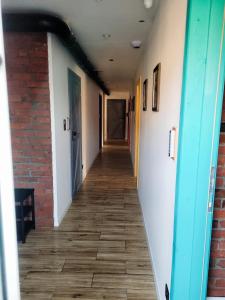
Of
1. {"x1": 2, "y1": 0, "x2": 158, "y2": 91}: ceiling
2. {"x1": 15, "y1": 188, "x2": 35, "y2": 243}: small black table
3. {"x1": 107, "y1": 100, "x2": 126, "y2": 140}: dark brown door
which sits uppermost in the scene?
{"x1": 2, "y1": 0, "x2": 158, "y2": 91}: ceiling

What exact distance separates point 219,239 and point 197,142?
2.20ft

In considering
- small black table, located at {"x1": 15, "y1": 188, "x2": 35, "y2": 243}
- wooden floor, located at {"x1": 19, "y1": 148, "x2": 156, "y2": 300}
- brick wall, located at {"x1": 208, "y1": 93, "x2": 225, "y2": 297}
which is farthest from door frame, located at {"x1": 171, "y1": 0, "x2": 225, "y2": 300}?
small black table, located at {"x1": 15, "y1": 188, "x2": 35, "y2": 243}

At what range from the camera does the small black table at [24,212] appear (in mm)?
2359

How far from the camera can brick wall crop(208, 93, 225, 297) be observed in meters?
1.24

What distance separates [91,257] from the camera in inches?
85.7

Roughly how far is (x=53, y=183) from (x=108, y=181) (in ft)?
6.56

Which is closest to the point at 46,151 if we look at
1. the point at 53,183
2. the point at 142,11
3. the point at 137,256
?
A: the point at 53,183

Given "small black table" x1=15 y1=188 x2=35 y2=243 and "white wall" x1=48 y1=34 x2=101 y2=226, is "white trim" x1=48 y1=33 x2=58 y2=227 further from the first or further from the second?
"small black table" x1=15 y1=188 x2=35 y2=243

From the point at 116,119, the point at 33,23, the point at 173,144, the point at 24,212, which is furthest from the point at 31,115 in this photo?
the point at 116,119

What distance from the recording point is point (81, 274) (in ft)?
6.39

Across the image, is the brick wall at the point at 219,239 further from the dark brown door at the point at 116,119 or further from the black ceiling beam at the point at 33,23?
the dark brown door at the point at 116,119

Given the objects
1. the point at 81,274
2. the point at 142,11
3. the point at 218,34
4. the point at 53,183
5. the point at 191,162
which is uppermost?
the point at 142,11

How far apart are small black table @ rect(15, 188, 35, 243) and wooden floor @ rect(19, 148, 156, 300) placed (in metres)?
0.11

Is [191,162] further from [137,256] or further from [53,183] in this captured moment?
[53,183]
